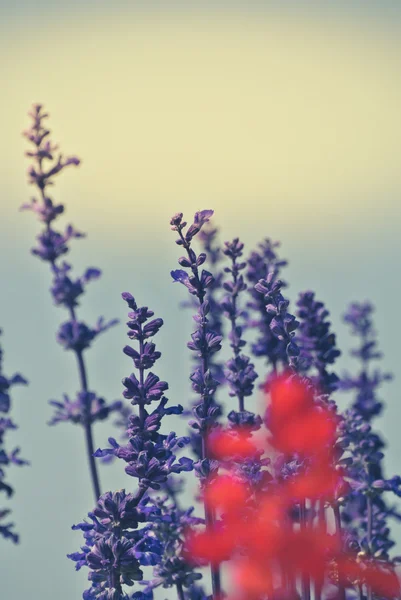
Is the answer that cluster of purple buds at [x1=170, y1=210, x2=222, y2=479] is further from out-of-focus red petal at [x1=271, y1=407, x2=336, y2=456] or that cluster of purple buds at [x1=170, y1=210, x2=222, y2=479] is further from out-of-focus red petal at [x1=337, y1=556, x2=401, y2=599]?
out-of-focus red petal at [x1=337, y1=556, x2=401, y2=599]

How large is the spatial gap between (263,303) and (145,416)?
0.64 meters

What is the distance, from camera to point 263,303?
2.28 m

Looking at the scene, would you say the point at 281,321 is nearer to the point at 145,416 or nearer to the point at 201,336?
the point at 201,336

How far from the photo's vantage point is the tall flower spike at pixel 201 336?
1.74m

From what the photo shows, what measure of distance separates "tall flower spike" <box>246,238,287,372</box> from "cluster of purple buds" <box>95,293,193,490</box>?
509 mm

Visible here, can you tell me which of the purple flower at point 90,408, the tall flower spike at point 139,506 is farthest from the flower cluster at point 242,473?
the purple flower at point 90,408

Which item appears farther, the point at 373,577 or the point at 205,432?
the point at 373,577

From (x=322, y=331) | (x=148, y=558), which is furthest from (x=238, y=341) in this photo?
(x=148, y=558)

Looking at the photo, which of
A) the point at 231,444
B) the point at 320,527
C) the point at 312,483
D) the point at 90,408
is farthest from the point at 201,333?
the point at 90,408

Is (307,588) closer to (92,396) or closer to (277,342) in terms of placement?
(277,342)

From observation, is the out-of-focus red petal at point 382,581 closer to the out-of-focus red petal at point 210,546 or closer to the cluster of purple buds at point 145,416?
the out-of-focus red petal at point 210,546

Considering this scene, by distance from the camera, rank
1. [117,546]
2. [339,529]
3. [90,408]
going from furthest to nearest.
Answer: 1. [90,408]
2. [339,529]
3. [117,546]

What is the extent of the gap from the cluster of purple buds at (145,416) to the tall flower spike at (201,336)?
47 millimetres

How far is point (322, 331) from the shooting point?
209 centimetres
